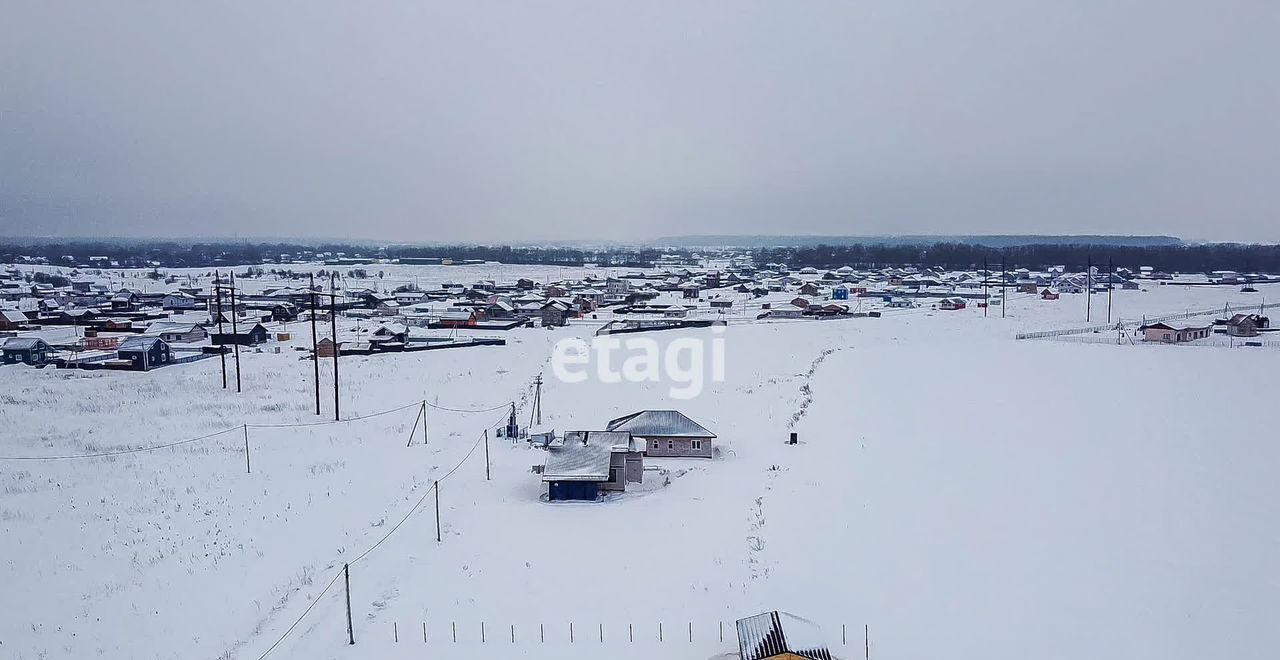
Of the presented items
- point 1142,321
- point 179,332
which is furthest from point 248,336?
point 1142,321

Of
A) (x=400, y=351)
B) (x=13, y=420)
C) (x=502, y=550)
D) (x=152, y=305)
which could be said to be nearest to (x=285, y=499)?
(x=502, y=550)

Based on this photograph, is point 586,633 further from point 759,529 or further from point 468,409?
point 468,409

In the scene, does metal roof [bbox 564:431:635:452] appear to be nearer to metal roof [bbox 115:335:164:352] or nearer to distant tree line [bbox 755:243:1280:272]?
metal roof [bbox 115:335:164:352]

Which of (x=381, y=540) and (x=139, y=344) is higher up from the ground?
(x=139, y=344)

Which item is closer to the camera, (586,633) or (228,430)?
(586,633)

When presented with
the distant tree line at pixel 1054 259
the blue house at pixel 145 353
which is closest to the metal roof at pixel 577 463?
the blue house at pixel 145 353

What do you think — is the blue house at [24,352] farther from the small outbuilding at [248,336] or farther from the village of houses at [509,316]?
the small outbuilding at [248,336]

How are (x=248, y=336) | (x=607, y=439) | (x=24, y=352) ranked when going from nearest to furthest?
(x=607, y=439)
(x=24, y=352)
(x=248, y=336)

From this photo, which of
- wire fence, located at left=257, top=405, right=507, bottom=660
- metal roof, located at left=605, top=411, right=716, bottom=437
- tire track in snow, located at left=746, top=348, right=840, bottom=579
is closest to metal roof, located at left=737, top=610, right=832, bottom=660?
tire track in snow, located at left=746, top=348, right=840, bottom=579
